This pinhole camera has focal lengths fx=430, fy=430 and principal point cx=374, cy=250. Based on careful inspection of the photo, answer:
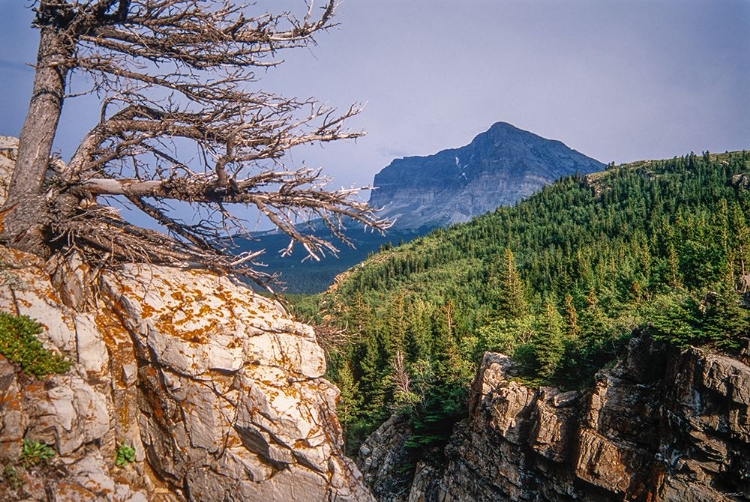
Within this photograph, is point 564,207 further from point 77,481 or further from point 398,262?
point 77,481

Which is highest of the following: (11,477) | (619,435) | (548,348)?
(11,477)

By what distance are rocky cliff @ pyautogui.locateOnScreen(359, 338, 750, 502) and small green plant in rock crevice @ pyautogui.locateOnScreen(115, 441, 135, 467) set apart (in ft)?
69.1

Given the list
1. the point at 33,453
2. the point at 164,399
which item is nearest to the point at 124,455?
the point at 164,399

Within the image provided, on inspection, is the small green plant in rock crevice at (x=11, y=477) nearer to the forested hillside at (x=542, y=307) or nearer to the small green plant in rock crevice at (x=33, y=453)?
the small green plant in rock crevice at (x=33, y=453)

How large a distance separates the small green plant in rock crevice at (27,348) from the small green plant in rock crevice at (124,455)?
117cm

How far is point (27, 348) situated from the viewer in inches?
196

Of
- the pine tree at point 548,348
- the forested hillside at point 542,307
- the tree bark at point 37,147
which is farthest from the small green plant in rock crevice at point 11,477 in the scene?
the pine tree at point 548,348

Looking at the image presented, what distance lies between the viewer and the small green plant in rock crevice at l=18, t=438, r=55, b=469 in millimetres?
4566

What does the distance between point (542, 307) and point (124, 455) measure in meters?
58.4

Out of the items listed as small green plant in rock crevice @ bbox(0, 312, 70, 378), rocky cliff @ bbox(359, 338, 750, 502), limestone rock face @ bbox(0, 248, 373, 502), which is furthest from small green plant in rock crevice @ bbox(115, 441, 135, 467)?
rocky cliff @ bbox(359, 338, 750, 502)

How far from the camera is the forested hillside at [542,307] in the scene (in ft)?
86.2

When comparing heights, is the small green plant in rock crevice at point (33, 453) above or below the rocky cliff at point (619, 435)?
above

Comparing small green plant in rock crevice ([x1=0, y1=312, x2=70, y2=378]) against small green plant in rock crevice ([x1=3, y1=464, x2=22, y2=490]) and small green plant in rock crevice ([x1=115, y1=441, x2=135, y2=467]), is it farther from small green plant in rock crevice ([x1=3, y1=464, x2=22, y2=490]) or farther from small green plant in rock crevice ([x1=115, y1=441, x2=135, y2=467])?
small green plant in rock crevice ([x1=115, y1=441, x2=135, y2=467])

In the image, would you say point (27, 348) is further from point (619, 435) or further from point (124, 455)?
point (619, 435)
